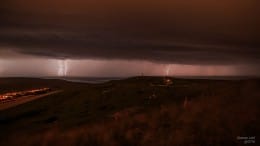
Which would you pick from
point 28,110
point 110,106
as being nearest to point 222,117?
point 110,106

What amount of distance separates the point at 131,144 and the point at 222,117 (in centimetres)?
571

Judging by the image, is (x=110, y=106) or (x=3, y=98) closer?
(x=110, y=106)

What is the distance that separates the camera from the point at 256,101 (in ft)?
63.4

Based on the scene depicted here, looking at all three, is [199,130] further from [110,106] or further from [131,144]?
[110,106]

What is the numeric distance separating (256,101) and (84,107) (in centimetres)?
1901

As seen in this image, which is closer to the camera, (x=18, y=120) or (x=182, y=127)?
(x=182, y=127)

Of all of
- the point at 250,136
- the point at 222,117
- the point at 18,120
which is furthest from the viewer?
the point at 18,120

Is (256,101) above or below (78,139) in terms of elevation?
above

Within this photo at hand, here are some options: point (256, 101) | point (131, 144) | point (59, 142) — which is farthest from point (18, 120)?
point (256, 101)

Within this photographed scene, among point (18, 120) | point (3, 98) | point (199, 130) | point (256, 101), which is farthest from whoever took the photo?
point (3, 98)

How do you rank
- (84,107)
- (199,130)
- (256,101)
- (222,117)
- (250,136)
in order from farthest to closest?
(84,107) → (256,101) → (222,117) → (199,130) → (250,136)

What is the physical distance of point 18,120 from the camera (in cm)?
2891

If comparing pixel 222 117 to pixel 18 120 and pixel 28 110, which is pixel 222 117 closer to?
pixel 18 120

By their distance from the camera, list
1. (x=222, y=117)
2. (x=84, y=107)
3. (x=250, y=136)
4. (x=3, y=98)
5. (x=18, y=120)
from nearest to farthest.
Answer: (x=250, y=136), (x=222, y=117), (x=18, y=120), (x=84, y=107), (x=3, y=98)
